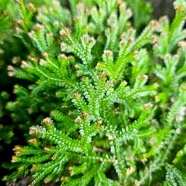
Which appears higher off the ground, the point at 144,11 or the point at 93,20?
the point at 144,11

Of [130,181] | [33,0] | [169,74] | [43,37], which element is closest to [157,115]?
[169,74]

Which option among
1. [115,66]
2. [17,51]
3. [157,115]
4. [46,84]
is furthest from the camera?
[17,51]

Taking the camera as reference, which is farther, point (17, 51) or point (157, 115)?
point (17, 51)

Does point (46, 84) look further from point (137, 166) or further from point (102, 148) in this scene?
point (137, 166)

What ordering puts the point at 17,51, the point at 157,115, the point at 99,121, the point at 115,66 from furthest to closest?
the point at 17,51, the point at 157,115, the point at 115,66, the point at 99,121

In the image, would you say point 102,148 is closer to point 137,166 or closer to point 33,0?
point 137,166

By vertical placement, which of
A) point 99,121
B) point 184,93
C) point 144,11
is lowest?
point 99,121

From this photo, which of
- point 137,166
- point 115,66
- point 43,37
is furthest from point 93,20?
point 137,166
